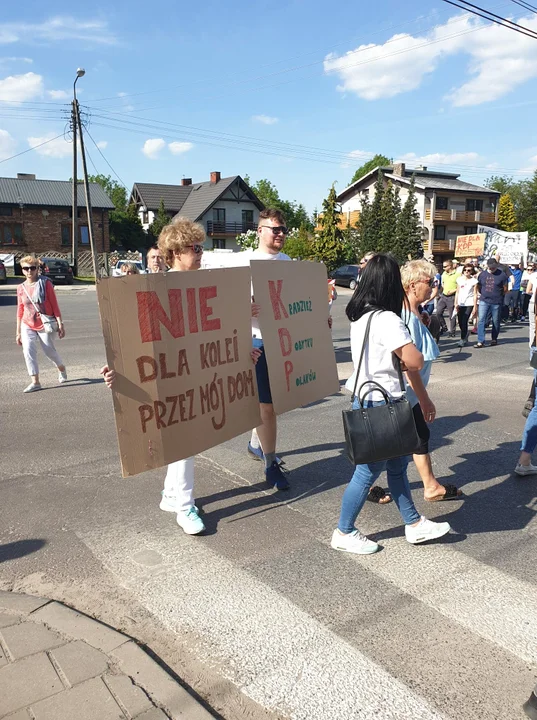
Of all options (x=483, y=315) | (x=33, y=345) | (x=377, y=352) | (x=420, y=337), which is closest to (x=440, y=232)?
(x=483, y=315)

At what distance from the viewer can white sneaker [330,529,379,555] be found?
363 cm

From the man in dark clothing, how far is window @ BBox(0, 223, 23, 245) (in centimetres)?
4341

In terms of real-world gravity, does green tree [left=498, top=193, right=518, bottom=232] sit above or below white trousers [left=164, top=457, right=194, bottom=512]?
above

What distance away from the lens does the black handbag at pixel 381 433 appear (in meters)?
3.27

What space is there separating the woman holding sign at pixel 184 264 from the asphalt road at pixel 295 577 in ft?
0.43

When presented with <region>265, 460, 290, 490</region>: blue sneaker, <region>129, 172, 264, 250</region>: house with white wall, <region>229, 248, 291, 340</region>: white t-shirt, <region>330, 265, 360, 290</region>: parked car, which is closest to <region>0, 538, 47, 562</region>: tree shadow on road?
<region>265, 460, 290, 490</region>: blue sneaker

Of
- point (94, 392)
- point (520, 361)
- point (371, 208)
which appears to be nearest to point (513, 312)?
point (520, 361)

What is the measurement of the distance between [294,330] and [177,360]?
3.94 ft

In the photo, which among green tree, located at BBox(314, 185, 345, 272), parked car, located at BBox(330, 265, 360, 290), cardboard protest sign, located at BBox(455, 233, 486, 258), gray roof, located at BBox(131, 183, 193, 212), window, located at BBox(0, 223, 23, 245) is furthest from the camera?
gray roof, located at BBox(131, 183, 193, 212)

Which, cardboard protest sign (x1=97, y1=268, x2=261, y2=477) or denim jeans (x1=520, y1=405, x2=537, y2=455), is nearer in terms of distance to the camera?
cardboard protest sign (x1=97, y1=268, x2=261, y2=477)

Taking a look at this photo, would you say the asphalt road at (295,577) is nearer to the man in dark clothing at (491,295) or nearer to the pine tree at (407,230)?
the man in dark clothing at (491,295)

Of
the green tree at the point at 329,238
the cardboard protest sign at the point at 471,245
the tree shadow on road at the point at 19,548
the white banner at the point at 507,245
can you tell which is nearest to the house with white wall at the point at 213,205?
the green tree at the point at 329,238

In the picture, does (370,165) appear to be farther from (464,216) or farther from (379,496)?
(379,496)

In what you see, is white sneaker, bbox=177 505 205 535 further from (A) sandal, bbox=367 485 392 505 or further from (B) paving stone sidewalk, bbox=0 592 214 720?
(A) sandal, bbox=367 485 392 505
